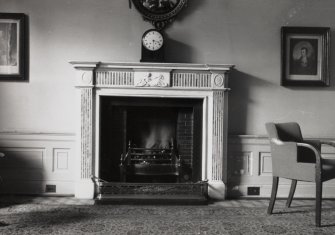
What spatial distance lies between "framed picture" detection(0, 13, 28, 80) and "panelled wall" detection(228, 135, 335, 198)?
240 centimetres

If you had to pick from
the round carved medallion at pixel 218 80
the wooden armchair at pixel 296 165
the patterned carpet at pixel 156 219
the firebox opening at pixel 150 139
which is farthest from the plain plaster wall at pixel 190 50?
the patterned carpet at pixel 156 219

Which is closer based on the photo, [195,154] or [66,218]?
[66,218]

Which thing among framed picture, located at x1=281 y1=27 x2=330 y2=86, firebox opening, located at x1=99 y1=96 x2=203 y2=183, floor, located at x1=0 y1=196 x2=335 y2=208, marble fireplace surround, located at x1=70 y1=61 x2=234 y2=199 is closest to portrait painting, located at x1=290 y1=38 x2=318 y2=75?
framed picture, located at x1=281 y1=27 x2=330 y2=86

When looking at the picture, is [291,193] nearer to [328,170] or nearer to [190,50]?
[328,170]

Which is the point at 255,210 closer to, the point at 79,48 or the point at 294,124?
the point at 294,124

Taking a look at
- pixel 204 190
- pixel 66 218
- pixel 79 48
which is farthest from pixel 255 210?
pixel 79 48

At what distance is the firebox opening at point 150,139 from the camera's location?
4.08m

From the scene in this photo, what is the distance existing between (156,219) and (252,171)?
56.0 inches

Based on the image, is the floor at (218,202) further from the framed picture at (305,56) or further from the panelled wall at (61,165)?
the framed picture at (305,56)

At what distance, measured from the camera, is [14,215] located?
3.23m

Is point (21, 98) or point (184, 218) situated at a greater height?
point (21, 98)

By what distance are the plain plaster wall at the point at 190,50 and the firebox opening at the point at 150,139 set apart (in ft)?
1.39

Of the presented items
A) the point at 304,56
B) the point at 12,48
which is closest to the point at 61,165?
the point at 12,48

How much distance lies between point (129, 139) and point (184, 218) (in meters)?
1.31
